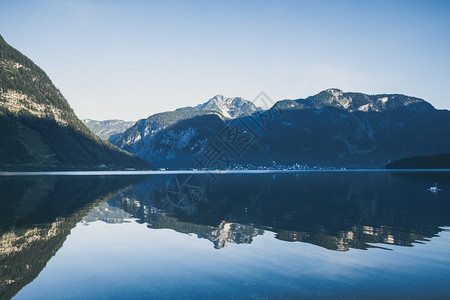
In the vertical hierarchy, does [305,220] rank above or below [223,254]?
above

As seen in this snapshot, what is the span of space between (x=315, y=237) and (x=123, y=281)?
22.2 meters

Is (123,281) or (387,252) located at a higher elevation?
(387,252)

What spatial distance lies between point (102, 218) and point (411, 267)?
4284 centimetres

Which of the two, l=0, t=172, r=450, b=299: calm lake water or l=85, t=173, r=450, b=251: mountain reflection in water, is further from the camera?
l=85, t=173, r=450, b=251: mountain reflection in water

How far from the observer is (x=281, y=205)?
63812mm

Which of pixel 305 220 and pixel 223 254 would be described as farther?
pixel 305 220

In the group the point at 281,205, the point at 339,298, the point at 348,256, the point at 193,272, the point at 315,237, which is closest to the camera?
the point at 339,298

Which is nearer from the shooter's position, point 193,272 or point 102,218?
point 193,272

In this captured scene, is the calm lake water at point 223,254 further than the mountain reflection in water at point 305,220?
No

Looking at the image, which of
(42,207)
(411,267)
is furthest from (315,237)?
(42,207)

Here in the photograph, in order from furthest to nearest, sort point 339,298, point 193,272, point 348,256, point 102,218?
1. point 102,218
2. point 348,256
3. point 193,272
4. point 339,298

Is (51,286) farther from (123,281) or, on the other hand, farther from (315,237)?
(315,237)

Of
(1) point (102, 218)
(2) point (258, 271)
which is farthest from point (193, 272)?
(1) point (102, 218)

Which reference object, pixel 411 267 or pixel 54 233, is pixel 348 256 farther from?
pixel 54 233
